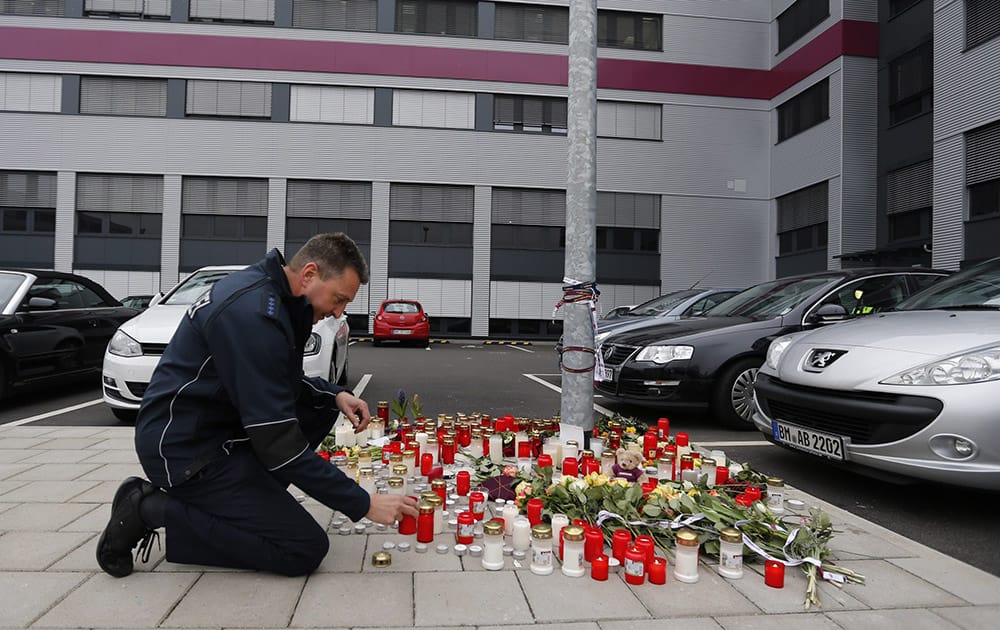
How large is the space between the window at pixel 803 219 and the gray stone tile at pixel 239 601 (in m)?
21.5

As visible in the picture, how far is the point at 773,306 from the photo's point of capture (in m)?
6.09

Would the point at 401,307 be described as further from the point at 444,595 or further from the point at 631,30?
the point at 444,595

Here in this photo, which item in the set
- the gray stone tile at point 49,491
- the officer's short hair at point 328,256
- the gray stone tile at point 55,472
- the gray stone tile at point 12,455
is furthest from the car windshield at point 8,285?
the officer's short hair at point 328,256

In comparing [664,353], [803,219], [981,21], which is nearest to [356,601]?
[664,353]

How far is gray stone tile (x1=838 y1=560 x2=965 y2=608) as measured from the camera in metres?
2.25

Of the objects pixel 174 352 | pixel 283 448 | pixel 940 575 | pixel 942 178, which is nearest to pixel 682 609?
pixel 940 575

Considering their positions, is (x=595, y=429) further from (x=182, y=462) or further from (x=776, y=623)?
(x=182, y=462)

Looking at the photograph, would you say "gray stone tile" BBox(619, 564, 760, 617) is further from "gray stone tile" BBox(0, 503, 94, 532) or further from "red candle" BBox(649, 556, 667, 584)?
"gray stone tile" BBox(0, 503, 94, 532)

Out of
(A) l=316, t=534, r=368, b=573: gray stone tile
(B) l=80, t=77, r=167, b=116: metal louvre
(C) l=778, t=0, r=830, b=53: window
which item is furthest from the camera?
(B) l=80, t=77, r=167, b=116: metal louvre

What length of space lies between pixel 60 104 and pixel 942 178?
2744 cm

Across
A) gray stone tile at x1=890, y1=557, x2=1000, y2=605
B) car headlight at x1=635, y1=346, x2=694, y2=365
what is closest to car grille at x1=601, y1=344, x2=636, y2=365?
car headlight at x1=635, y1=346, x2=694, y2=365

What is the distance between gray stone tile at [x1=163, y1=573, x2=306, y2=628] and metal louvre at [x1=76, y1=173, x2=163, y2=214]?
73.8 feet

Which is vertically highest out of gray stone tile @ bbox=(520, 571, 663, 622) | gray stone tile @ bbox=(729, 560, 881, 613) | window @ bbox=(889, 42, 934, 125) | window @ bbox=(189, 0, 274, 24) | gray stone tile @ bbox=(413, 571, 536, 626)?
window @ bbox=(189, 0, 274, 24)

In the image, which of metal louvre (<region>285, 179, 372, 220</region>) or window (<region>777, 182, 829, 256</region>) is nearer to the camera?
window (<region>777, 182, 829, 256</region>)
